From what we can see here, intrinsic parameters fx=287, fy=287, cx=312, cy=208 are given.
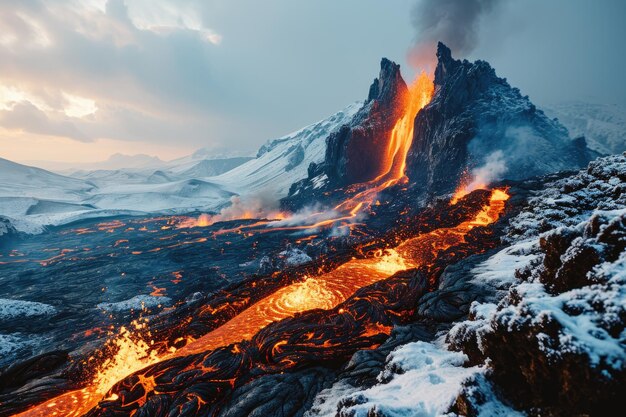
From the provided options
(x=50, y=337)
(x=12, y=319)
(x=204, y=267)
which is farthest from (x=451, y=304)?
(x=204, y=267)

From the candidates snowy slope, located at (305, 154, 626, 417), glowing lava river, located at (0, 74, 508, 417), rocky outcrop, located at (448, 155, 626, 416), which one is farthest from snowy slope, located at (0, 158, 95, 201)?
rocky outcrop, located at (448, 155, 626, 416)

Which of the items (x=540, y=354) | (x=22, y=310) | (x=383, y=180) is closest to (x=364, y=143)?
(x=383, y=180)

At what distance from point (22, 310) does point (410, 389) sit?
38773 mm

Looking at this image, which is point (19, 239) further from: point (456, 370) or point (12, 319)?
point (456, 370)

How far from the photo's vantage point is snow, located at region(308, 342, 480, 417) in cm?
452

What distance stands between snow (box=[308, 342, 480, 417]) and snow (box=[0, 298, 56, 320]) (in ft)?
116

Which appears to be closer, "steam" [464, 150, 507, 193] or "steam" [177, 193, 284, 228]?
"steam" [464, 150, 507, 193]

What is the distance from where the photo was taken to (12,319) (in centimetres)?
2703

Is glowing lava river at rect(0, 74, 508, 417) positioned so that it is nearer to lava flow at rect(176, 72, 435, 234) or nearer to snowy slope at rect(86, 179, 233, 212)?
lava flow at rect(176, 72, 435, 234)

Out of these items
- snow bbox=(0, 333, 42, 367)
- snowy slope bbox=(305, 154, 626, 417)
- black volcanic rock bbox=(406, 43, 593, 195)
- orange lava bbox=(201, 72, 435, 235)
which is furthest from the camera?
orange lava bbox=(201, 72, 435, 235)

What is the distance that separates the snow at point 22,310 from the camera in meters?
27.5

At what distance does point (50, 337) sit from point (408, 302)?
95.2ft

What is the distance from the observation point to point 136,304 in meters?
29.2

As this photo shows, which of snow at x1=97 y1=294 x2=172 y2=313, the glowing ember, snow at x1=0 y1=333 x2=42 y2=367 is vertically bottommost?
snow at x1=0 y1=333 x2=42 y2=367
